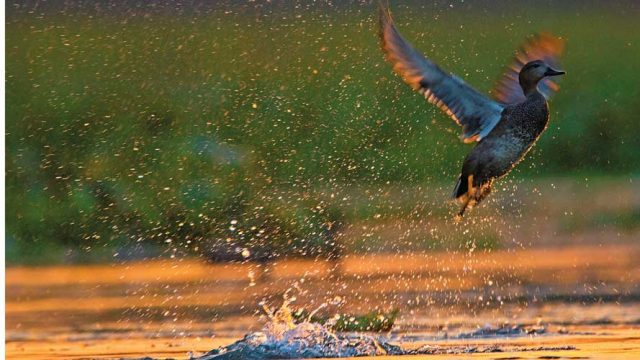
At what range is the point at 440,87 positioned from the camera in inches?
281

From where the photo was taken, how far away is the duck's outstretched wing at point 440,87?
6.95m

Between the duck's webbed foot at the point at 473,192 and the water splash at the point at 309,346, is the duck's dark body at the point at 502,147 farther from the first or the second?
the water splash at the point at 309,346

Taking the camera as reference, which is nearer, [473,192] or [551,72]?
[473,192]

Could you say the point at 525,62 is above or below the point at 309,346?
above

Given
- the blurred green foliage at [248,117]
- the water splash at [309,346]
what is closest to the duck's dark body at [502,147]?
the water splash at [309,346]

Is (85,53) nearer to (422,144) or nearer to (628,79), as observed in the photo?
(422,144)

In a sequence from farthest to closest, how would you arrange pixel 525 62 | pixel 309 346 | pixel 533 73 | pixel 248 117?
pixel 248 117 → pixel 525 62 → pixel 533 73 → pixel 309 346

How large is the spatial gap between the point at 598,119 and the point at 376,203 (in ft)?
5.36

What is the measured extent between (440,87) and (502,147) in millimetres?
345

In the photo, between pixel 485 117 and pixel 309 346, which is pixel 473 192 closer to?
pixel 485 117

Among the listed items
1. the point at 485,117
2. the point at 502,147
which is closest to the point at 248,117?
the point at 485,117

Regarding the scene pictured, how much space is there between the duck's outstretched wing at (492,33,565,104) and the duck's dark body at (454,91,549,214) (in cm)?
26

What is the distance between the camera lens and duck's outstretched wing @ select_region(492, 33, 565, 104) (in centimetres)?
758

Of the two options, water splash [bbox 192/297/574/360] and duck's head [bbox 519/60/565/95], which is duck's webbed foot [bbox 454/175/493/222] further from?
water splash [bbox 192/297/574/360]
